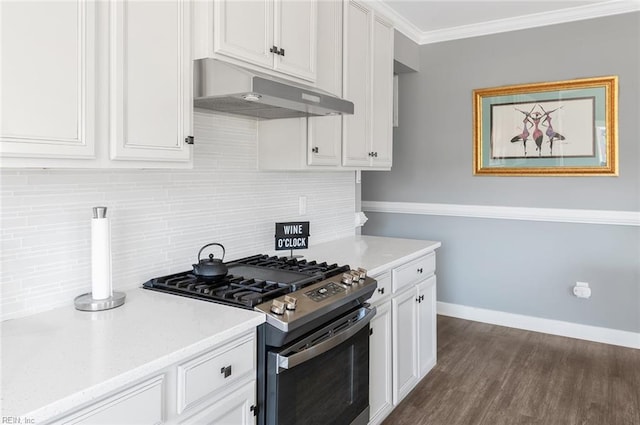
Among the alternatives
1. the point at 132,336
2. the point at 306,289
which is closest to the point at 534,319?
the point at 306,289

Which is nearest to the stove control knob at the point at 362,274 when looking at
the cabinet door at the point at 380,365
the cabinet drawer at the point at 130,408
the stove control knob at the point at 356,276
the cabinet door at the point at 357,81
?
the stove control knob at the point at 356,276

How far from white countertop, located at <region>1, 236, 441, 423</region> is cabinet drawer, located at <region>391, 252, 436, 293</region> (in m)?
1.20

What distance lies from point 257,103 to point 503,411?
7.25 feet

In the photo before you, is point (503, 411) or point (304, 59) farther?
point (503, 411)

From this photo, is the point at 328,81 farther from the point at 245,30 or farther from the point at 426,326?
the point at 426,326

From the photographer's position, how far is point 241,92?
1.69 meters

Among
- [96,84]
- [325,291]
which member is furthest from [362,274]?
[96,84]

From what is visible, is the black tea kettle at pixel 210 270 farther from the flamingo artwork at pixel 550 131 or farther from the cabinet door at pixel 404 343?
the flamingo artwork at pixel 550 131

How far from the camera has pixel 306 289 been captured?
187 cm

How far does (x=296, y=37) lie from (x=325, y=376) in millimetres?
1519

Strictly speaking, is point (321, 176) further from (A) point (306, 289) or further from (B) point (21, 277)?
(B) point (21, 277)

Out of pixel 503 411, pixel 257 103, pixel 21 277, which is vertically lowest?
pixel 503 411

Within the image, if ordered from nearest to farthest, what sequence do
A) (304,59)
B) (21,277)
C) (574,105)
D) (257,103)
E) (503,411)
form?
(21,277) < (257,103) < (304,59) < (503,411) < (574,105)

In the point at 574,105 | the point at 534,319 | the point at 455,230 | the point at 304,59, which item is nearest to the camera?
the point at 304,59
